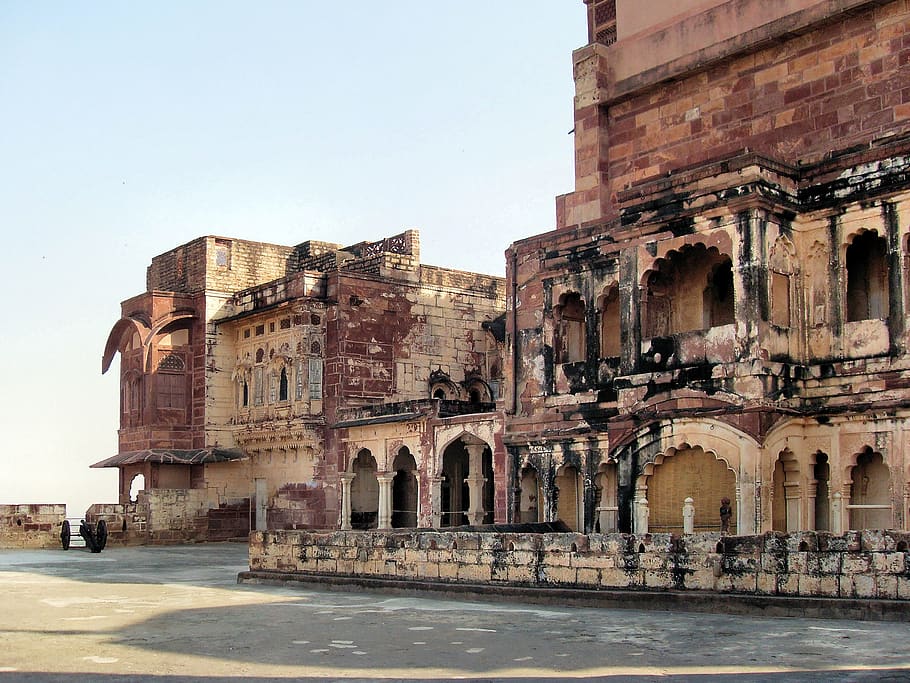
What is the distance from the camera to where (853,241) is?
16625mm

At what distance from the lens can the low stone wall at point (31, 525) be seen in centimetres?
2772

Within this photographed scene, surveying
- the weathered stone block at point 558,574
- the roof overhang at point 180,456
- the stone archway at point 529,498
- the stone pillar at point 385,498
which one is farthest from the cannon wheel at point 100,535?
the weathered stone block at point 558,574

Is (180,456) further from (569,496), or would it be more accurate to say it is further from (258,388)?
(569,496)

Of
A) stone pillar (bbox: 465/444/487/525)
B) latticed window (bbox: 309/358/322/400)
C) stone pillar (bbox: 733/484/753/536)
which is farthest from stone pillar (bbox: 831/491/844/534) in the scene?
latticed window (bbox: 309/358/322/400)

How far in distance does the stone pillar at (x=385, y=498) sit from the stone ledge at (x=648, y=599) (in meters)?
12.0

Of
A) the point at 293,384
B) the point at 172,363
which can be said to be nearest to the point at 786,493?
the point at 293,384

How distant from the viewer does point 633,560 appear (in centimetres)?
1161

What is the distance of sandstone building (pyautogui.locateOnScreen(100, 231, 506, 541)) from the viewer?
28453 mm

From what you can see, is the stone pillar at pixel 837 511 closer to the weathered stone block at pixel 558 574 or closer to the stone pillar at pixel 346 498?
the weathered stone block at pixel 558 574

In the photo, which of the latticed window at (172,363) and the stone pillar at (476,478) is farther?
the latticed window at (172,363)

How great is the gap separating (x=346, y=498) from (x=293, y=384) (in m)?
3.37

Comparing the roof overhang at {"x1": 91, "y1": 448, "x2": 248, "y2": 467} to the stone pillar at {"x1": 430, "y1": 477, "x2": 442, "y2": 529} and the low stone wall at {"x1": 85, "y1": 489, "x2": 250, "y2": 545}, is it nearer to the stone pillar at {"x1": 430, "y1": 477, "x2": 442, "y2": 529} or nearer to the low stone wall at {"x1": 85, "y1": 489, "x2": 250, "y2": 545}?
the low stone wall at {"x1": 85, "y1": 489, "x2": 250, "y2": 545}

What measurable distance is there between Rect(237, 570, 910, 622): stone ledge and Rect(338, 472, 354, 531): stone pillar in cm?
1306

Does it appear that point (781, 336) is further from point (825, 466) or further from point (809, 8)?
point (809, 8)
